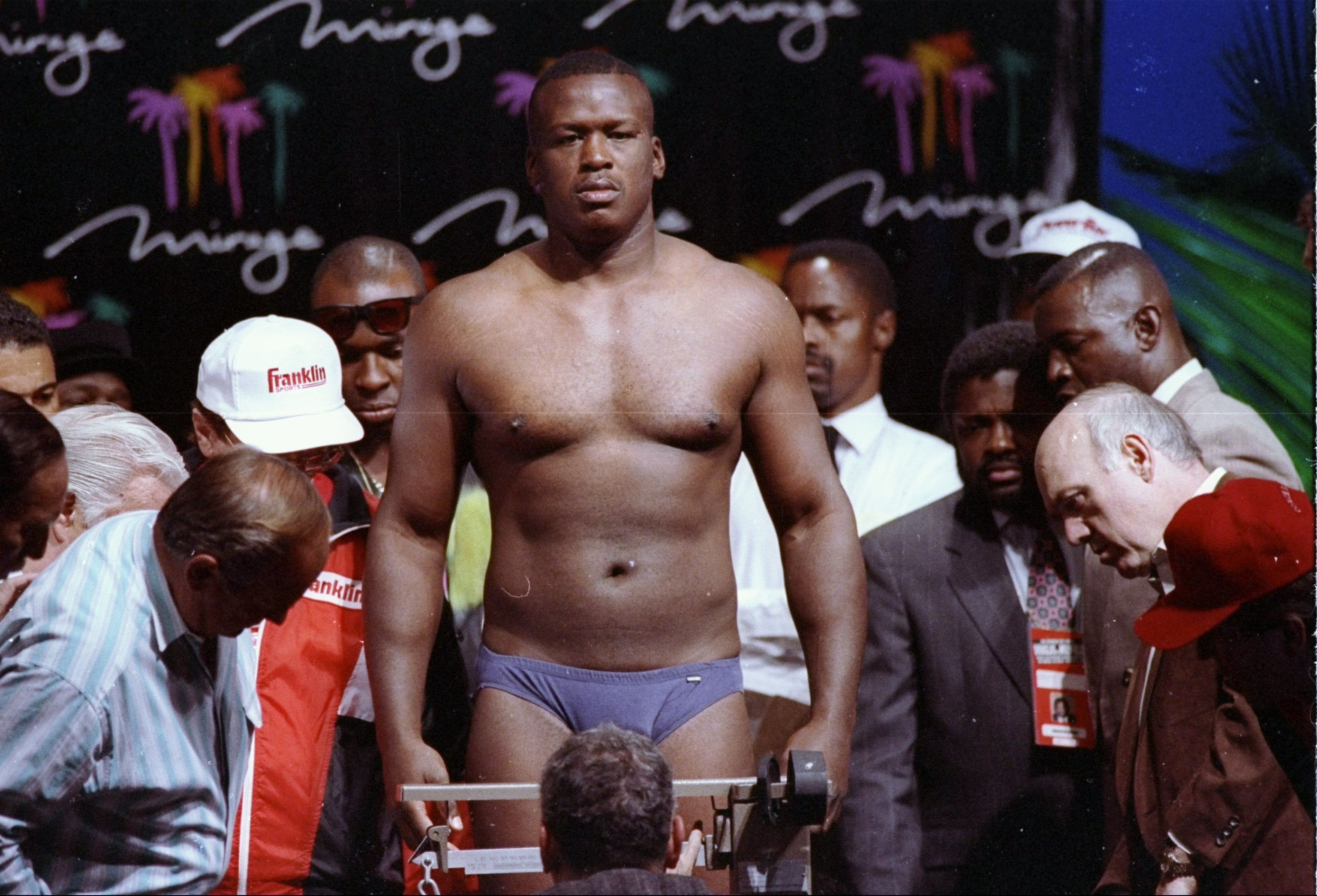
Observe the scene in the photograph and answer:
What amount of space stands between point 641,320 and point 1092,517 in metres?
1.20

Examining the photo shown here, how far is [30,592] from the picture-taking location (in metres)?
2.96

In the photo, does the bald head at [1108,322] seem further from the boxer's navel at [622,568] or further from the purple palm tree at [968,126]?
the boxer's navel at [622,568]

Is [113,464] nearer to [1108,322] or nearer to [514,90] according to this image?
[514,90]

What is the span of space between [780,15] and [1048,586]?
1.61 meters

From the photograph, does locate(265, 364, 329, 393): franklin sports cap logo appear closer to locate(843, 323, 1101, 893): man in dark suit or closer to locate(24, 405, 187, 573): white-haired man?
locate(24, 405, 187, 573): white-haired man

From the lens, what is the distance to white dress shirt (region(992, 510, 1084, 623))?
404 cm

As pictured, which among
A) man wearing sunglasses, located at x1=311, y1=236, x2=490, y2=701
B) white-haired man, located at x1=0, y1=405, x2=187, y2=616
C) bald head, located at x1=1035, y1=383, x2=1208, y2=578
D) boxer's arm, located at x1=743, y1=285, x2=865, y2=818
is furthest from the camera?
man wearing sunglasses, located at x1=311, y1=236, x2=490, y2=701

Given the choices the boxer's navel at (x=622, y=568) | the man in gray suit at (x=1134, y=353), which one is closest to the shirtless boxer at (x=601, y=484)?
the boxer's navel at (x=622, y=568)

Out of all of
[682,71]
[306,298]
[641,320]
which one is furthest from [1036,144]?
[306,298]

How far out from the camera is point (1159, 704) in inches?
146

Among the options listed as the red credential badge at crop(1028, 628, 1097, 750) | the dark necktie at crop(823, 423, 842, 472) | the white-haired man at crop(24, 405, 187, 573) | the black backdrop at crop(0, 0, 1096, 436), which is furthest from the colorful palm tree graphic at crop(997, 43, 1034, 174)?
the white-haired man at crop(24, 405, 187, 573)

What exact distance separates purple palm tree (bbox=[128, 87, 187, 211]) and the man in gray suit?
2214 millimetres

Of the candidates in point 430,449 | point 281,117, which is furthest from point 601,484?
point 281,117

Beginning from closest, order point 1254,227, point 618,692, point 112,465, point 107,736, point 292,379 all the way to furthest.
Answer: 1. point 107,736
2. point 618,692
3. point 112,465
4. point 292,379
5. point 1254,227
